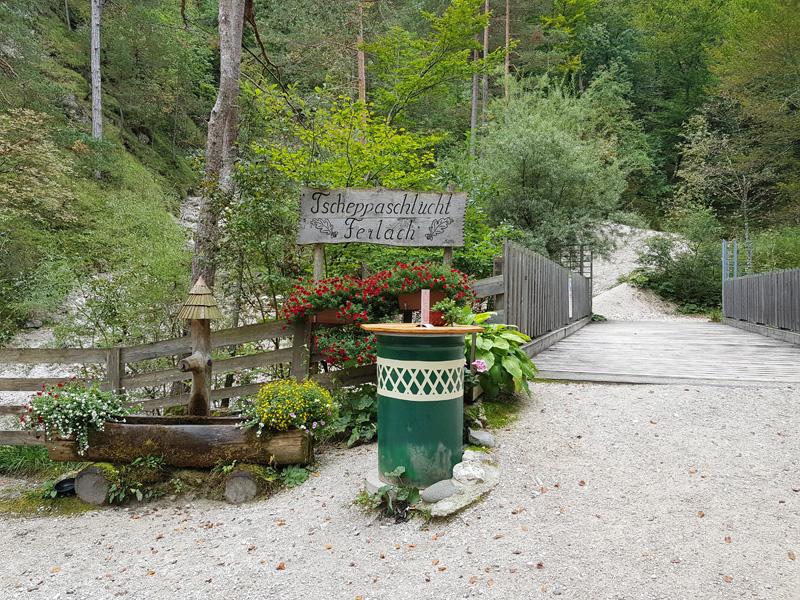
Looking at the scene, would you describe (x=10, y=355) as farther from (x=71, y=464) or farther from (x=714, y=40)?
(x=714, y=40)

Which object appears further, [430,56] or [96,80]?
[96,80]

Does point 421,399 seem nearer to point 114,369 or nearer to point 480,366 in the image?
point 480,366

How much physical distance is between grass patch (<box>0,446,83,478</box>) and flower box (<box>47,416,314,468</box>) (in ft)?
3.56

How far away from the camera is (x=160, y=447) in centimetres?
443

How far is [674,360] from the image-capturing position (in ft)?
24.7

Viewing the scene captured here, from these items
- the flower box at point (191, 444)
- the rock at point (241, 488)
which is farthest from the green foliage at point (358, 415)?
the rock at point (241, 488)

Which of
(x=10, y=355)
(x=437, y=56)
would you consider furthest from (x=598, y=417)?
(x=437, y=56)

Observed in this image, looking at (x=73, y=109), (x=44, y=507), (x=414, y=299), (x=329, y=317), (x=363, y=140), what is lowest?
(x=44, y=507)

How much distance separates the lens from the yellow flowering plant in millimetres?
4301

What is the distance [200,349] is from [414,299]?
80.9 inches

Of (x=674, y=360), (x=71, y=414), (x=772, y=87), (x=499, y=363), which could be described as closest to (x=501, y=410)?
(x=499, y=363)

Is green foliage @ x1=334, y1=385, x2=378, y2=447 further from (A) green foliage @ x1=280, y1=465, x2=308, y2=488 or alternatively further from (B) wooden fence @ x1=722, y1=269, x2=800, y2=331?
(B) wooden fence @ x1=722, y1=269, x2=800, y2=331

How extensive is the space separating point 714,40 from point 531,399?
3348cm

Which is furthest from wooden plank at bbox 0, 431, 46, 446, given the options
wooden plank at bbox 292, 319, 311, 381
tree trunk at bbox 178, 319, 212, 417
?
wooden plank at bbox 292, 319, 311, 381
